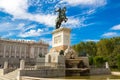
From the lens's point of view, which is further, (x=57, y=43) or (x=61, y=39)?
(x=57, y=43)

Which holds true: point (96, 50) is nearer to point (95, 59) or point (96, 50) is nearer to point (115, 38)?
point (115, 38)

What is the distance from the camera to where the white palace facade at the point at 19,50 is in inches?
4080

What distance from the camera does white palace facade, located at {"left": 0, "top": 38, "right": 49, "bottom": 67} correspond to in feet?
340

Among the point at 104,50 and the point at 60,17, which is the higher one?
the point at 60,17

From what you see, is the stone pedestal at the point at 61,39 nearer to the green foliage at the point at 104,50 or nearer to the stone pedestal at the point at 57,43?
the stone pedestal at the point at 57,43

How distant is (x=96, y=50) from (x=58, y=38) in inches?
1682

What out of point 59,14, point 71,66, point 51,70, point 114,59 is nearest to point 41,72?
point 51,70

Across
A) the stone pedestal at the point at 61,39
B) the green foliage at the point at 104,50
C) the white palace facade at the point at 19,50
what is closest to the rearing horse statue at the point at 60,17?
the stone pedestal at the point at 61,39

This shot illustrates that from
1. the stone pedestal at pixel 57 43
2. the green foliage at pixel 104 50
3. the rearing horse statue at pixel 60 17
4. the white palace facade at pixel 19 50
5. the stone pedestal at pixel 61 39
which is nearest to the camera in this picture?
the stone pedestal at pixel 57 43

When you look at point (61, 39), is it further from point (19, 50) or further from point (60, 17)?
point (19, 50)

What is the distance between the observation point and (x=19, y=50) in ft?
361

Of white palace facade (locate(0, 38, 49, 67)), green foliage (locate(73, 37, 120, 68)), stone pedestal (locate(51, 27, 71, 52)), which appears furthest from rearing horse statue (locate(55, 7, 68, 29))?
white palace facade (locate(0, 38, 49, 67))

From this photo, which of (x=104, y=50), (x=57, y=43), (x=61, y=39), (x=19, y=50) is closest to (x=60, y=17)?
(x=61, y=39)

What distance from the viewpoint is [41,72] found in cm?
2656
